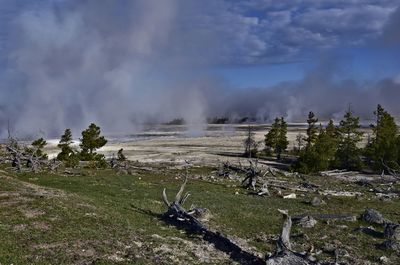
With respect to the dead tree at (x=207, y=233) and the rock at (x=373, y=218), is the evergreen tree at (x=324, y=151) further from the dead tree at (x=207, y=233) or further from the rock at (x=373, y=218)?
the dead tree at (x=207, y=233)

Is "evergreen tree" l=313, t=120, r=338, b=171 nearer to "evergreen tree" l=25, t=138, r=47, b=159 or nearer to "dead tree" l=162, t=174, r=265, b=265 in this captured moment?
"evergreen tree" l=25, t=138, r=47, b=159

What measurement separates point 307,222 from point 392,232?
4.94 metres

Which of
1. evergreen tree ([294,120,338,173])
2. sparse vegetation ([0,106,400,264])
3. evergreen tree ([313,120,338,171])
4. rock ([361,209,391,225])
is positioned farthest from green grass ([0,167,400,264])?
evergreen tree ([313,120,338,171])

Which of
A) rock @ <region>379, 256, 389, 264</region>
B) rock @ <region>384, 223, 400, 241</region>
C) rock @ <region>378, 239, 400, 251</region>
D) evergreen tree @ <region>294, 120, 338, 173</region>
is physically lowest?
rock @ <region>379, 256, 389, 264</region>

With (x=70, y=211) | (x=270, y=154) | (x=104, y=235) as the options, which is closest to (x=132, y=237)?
(x=104, y=235)

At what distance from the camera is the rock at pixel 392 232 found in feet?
91.9

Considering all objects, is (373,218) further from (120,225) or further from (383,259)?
(120,225)

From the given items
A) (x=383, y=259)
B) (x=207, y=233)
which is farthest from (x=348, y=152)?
(x=207, y=233)

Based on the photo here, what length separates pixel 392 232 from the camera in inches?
1116

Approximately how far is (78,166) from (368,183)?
38.5 m

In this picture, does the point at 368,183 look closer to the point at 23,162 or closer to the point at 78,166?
the point at 78,166

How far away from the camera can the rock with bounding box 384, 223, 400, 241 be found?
1102 inches

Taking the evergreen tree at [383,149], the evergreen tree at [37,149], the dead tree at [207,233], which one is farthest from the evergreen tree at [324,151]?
the dead tree at [207,233]

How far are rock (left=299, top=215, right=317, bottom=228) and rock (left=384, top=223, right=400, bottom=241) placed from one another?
4.25m
